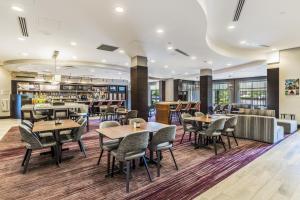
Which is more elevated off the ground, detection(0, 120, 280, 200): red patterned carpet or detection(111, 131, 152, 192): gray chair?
detection(111, 131, 152, 192): gray chair

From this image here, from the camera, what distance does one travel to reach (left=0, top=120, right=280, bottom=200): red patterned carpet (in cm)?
253

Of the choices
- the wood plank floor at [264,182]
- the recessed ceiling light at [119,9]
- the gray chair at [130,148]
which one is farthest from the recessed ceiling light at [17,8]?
the wood plank floor at [264,182]

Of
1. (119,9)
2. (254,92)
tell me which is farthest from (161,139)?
(254,92)

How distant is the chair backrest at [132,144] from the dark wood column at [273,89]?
7.41m

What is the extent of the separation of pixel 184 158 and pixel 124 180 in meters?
1.53

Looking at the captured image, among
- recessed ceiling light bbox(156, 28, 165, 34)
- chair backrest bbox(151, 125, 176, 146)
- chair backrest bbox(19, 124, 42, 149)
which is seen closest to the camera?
chair backrest bbox(151, 125, 176, 146)

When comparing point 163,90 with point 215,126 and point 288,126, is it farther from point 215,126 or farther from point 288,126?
point 215,126

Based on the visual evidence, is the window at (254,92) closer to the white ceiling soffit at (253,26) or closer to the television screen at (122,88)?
the white ceiling soffit at (253,26)

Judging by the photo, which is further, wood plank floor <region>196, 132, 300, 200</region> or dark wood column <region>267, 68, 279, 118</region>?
dark wood column <region>267, 68, 279, 118</region>

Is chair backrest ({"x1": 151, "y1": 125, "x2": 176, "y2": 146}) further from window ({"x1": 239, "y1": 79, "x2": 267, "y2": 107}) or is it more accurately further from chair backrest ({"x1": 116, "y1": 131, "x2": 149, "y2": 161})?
window ({"x1": 239, "y1": 79, "x2": 267, "y2": 107})

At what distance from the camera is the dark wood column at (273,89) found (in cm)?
768

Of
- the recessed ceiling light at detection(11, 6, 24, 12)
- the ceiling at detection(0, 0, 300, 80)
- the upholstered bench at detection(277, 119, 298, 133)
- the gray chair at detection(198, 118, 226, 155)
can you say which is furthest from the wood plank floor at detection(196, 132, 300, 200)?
the recessed ceiling light at detection(11, 6, 24, 12)

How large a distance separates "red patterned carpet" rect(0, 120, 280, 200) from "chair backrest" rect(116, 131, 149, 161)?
53 cm

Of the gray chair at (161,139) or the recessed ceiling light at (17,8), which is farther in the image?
the recessed ceiling light at (17,8)
